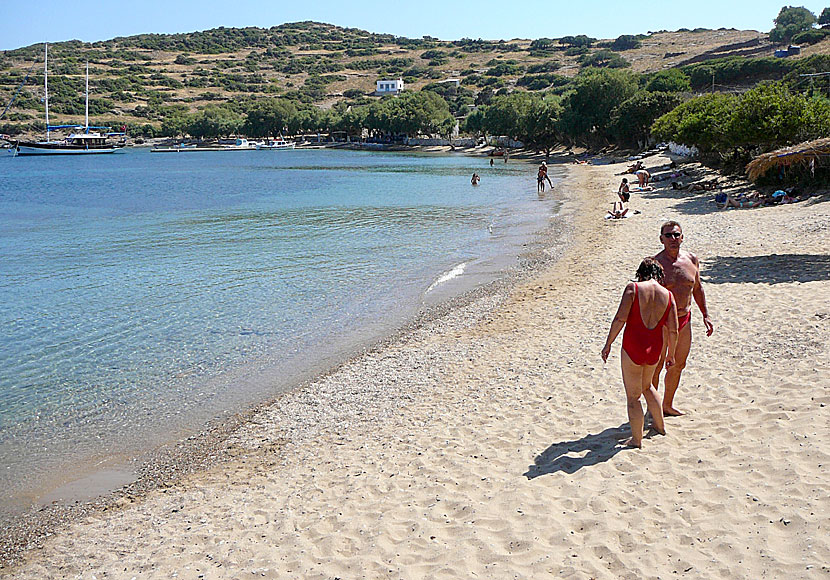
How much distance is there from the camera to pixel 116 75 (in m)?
190

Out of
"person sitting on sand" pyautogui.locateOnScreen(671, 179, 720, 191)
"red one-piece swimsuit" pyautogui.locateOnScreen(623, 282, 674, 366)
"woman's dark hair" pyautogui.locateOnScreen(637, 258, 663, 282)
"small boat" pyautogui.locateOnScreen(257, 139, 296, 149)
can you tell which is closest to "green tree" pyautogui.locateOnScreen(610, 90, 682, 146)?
"person sitting on sand" pyautogui.locateOnScreen(671, 179, 720, 191)

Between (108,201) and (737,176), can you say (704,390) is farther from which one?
(108,201)

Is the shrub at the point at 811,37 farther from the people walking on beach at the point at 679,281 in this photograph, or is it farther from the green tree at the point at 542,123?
the people walking on beach at the point at 679,281

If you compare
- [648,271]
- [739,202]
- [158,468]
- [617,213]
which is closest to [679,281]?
[648,271]

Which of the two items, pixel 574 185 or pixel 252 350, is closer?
pixel 252 350

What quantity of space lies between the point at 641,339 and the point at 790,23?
155994 millimetres

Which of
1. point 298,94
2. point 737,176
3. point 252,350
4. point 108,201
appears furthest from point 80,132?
point 252,350

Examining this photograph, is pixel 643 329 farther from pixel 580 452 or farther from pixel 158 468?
pixel 158 468

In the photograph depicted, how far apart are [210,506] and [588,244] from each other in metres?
16.2

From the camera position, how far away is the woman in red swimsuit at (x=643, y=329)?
600cm

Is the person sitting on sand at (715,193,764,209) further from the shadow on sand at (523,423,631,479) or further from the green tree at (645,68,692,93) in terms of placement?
the green tree at (645,68,692,93)

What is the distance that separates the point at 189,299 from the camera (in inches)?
667

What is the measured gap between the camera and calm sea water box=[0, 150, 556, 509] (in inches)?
382

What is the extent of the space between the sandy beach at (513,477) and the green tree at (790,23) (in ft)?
416
